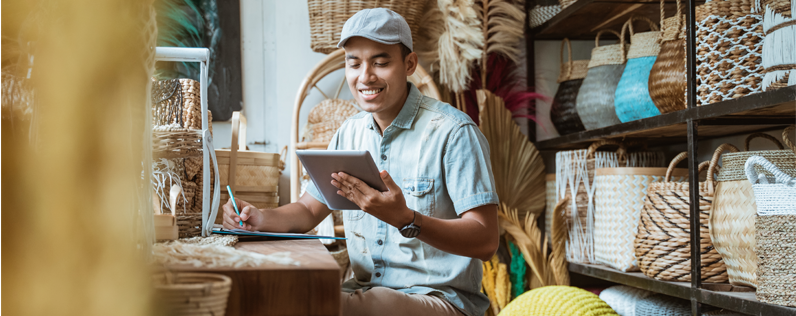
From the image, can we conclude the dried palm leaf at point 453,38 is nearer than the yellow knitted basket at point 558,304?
No

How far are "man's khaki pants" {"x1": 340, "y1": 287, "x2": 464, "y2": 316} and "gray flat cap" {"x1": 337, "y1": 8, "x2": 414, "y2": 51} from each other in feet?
1.68

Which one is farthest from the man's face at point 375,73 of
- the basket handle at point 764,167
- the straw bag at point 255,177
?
the basket handle at point 764,167

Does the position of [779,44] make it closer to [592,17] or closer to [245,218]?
[592,17]

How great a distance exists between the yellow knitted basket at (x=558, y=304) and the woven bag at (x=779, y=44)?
762 millimetres

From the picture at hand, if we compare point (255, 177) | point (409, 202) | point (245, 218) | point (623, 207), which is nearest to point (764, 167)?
point (623, 207)

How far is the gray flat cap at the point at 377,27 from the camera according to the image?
119 cm

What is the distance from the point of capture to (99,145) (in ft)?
0.75

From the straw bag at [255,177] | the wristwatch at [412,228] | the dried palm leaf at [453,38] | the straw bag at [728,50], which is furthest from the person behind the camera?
the dried palm leaf at [453,38]

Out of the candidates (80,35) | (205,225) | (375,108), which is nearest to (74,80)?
(80,35)

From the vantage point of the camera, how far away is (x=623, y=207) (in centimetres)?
193

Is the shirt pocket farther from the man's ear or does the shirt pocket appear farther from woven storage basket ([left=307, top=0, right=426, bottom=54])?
woven storage basket ([left=307, top=0, right=426, bottom=54])

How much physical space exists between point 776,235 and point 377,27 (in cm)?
96

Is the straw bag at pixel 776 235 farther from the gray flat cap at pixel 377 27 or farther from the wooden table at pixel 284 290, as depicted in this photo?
the wooden table at pixel 284 290

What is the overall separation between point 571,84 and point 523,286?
2.81ft
